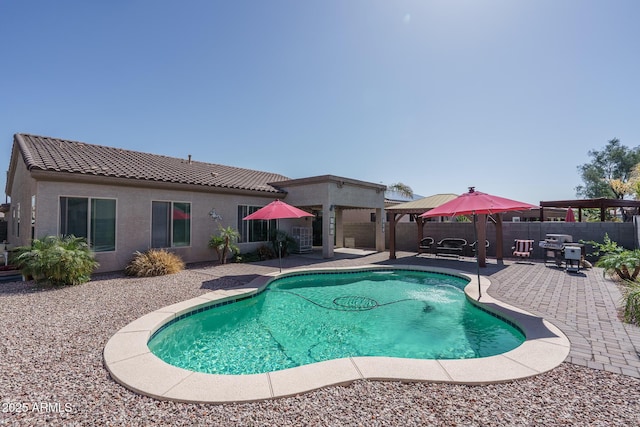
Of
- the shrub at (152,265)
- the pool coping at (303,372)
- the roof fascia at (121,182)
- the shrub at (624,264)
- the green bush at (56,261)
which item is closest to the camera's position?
the pool coping at (303,372)

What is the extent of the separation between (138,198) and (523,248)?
59.9ft

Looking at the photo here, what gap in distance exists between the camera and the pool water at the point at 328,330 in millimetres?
5051

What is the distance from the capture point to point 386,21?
424 inches

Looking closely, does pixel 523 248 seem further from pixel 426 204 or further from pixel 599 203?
pixel 599 203

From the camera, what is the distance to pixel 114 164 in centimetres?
1194

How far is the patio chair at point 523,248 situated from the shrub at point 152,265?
629 inches

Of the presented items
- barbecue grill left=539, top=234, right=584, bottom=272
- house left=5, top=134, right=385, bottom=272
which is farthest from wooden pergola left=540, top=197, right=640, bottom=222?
house left=5, top=134, right=385, bottom=272

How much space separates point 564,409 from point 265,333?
16.4 feet

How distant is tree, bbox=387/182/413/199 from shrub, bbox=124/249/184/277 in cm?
2652

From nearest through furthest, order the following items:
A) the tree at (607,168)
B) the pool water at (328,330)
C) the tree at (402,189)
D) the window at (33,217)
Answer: the pool water at (328,330), the window at (33,217), the tree at (402,189), the tree at (607,168)

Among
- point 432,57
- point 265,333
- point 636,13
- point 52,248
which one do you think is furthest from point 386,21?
point 52,248

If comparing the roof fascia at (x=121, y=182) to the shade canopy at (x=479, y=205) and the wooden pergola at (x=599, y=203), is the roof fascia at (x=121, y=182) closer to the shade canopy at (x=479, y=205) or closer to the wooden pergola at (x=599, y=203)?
the shade canopy at (x=479, y=205)

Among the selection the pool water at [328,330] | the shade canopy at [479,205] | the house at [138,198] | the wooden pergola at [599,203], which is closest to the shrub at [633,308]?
the pool water at [328,330]

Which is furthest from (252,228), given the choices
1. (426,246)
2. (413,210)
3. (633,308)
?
(633,308)
